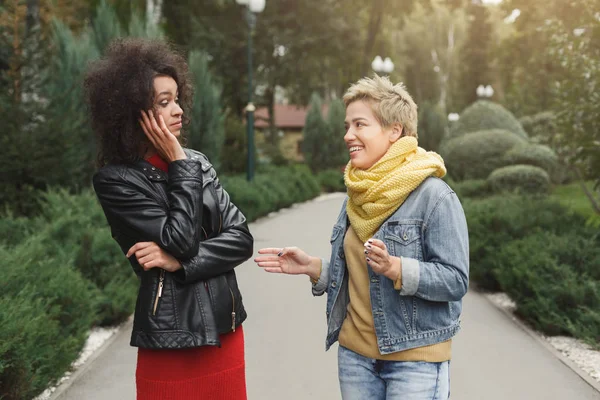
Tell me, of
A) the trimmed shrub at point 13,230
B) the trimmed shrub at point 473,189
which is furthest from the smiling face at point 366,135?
the trimmed shrub at point 473,189

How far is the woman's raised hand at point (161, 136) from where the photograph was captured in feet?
8.57

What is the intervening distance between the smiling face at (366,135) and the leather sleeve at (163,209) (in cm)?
57

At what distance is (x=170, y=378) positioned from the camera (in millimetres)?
2684

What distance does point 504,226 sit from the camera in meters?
9.92

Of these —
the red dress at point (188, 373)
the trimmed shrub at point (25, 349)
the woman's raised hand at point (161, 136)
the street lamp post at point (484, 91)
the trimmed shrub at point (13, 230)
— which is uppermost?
the woman's raised hand at point (161, 136)

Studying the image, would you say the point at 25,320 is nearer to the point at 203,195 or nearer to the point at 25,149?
the point at 203,195

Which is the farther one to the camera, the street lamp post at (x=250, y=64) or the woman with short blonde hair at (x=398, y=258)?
the street lamp post at (x=250, y=64)

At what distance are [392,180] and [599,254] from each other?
5.61 meters

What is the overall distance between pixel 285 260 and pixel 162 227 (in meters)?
0.58

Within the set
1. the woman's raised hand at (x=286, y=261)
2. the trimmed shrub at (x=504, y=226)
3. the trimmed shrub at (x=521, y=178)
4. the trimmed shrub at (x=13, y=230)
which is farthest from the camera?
the trimmed shrub at (x=521, y=178)

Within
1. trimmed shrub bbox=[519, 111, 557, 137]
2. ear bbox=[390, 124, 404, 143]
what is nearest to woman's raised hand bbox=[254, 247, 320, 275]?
ear bbox=[390, 124, 404, 143]

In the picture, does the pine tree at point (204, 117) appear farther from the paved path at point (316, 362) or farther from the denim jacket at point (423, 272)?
the denim jacket at point (423, 272)

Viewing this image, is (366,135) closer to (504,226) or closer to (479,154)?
(504,226)

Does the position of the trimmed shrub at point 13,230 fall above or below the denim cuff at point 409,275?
below
